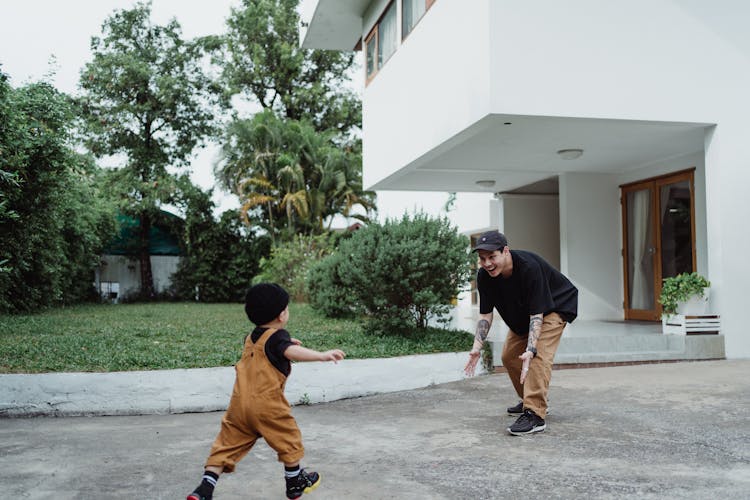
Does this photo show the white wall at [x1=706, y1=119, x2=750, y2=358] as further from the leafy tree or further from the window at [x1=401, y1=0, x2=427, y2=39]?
the leafy tree

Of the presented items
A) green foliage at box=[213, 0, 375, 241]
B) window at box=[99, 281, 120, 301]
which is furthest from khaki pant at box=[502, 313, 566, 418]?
window at box=[99, 281, 120, 301]

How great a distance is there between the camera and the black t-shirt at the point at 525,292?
509 cm

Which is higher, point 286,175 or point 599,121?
point 286,175

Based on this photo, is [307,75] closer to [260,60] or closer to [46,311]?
[260,60]

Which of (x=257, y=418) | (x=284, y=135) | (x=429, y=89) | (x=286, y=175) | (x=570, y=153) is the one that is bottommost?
(x=257, y=418)

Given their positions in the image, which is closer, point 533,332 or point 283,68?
point 533,332

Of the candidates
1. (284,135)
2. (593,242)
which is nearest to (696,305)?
(593,242)

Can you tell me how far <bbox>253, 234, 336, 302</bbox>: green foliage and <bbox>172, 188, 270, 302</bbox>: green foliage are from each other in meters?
2.06

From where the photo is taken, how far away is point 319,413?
6473 millimetres

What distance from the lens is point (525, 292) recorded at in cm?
515

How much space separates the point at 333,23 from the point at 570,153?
7.23 meters

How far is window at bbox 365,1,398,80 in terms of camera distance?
12969 millimetres

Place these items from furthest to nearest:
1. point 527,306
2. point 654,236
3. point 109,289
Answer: point 109,289
point 654,236
point 527,306

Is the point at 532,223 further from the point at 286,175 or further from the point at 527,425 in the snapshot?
the point at 527,425
